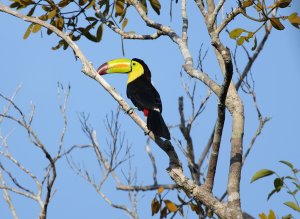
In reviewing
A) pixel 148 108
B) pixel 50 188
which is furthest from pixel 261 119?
pixel 50 188

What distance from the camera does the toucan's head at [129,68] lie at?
6.59m

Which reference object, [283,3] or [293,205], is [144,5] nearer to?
[283,3]

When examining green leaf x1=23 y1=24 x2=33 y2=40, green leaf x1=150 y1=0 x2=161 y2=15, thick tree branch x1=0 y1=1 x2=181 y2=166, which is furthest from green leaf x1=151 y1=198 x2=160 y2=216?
green leaf x1=23 y1=24 x2=33 y2=40

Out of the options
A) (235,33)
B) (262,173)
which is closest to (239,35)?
(235,33)

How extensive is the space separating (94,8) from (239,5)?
6.15 feet

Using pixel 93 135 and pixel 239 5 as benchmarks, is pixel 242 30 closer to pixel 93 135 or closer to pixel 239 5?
pixel 239 5

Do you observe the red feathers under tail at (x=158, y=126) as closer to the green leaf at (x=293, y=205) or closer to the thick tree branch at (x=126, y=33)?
the thick tree branch at (x=126, y=33)

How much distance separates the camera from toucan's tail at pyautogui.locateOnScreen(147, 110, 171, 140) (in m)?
4.32

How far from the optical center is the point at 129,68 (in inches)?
265

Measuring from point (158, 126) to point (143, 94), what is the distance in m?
1.39

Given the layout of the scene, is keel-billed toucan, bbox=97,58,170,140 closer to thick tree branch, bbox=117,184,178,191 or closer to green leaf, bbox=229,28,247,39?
thick tree branch, bbox=117,184,178,191

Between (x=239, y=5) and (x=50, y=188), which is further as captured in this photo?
(x=50, y=188)

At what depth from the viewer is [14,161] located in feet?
16.2

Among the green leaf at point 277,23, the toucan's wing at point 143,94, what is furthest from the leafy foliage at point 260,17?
the toucan's wing at point 143,94
